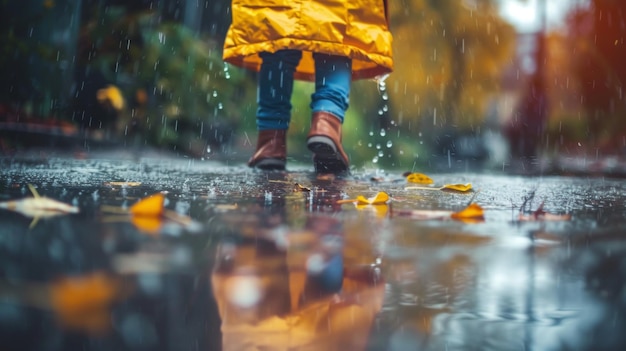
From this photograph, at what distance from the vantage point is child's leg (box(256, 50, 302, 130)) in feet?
13.4

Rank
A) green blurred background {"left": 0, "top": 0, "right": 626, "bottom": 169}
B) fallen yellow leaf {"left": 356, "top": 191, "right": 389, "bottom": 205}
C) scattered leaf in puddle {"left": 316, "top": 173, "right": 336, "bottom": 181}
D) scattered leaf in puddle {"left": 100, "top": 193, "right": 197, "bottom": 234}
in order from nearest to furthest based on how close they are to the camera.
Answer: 1. scattered leaf in puddle {"left": 100, "top": 193, "right": 197, "bottom": 234}
2. fallen yellow leaf {"left": 356, "top": 191, "right": 389, "bottom": 205}
3. scattered leaf in puddle {"left": 316, "top": 173, "right": 336, "bottom": 181}
4. green blurred background {"left": 0, "top": 0, "right": 626, "bottom": 169}

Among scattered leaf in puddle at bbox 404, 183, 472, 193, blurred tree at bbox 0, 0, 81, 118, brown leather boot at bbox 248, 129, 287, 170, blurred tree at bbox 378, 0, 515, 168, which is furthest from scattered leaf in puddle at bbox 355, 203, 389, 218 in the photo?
blurred tree at bbox 378, 0, 515, 168

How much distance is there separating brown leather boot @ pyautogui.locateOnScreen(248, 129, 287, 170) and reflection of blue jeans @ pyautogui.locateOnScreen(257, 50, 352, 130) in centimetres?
4

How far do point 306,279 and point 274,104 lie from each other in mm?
2968

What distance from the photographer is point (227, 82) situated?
25.0 ft

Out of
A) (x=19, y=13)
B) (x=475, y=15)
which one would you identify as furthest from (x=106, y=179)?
(x=475, y=15)

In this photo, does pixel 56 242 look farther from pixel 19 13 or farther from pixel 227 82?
pixel 227 82

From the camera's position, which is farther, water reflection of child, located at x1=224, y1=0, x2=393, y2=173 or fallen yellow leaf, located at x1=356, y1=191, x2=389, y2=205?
water reflection of child, located at x1=224, y1=0, x2=393, y2=173

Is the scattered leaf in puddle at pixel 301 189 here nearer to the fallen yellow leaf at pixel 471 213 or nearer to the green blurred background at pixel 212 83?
the fallen yellow leaf at pixel 471 213

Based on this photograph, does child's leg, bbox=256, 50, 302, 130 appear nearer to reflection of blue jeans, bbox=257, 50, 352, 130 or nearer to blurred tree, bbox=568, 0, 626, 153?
reflection of blue jeans, bbox=257, 50, 352, 130

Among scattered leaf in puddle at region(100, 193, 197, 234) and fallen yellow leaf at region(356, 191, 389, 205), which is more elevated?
fallen yellow leaf at region(356, 191, 389, 205)

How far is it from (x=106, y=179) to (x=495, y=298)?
228 cm

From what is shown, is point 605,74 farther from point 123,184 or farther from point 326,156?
point 123,184

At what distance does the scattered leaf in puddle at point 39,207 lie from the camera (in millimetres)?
1921
